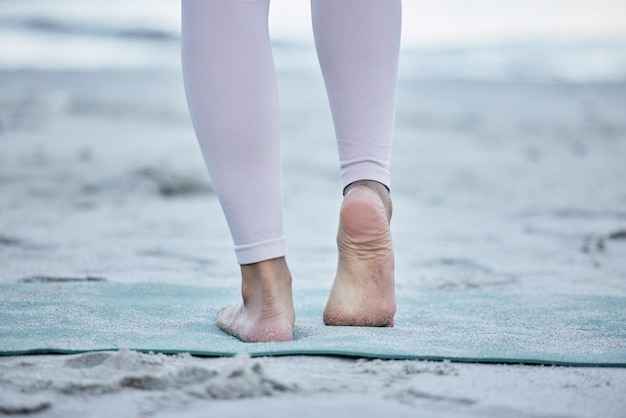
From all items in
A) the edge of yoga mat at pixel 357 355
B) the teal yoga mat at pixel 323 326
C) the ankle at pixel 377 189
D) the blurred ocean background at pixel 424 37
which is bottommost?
the edge of yoga mat at pixel 357 355

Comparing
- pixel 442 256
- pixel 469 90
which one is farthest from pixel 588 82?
pixel 442 256

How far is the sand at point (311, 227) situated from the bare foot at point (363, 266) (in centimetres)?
22

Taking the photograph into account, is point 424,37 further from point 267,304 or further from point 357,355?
point 357,355

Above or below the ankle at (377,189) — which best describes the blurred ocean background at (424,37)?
above

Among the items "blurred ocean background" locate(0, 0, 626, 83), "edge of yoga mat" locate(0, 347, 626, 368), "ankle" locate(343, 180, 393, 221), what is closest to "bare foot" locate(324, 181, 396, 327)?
"ankle" locate(343, 180, 393, 221)

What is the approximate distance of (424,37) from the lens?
15.1 m

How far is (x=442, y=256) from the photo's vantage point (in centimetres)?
244

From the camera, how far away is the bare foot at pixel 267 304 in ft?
4.34

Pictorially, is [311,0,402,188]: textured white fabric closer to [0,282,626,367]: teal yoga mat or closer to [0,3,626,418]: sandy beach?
[0,282,626,367]: teal yoga mat

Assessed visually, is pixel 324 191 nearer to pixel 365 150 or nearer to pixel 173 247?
pixel 173 247

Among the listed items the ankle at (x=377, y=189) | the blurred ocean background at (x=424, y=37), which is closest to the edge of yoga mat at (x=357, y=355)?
the ankle at (x=377, y=189)

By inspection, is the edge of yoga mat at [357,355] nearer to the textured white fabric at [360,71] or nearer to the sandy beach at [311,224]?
the sandy beach at [311,224]

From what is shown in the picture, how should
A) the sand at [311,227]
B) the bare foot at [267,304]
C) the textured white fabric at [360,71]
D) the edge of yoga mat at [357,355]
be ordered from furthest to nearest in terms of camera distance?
the textured white fabric at [360,71] → the bare foot at [267,304] → the edge of yoga mat at [357,355] → the sand at [311,227]

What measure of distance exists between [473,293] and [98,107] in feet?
17.1
